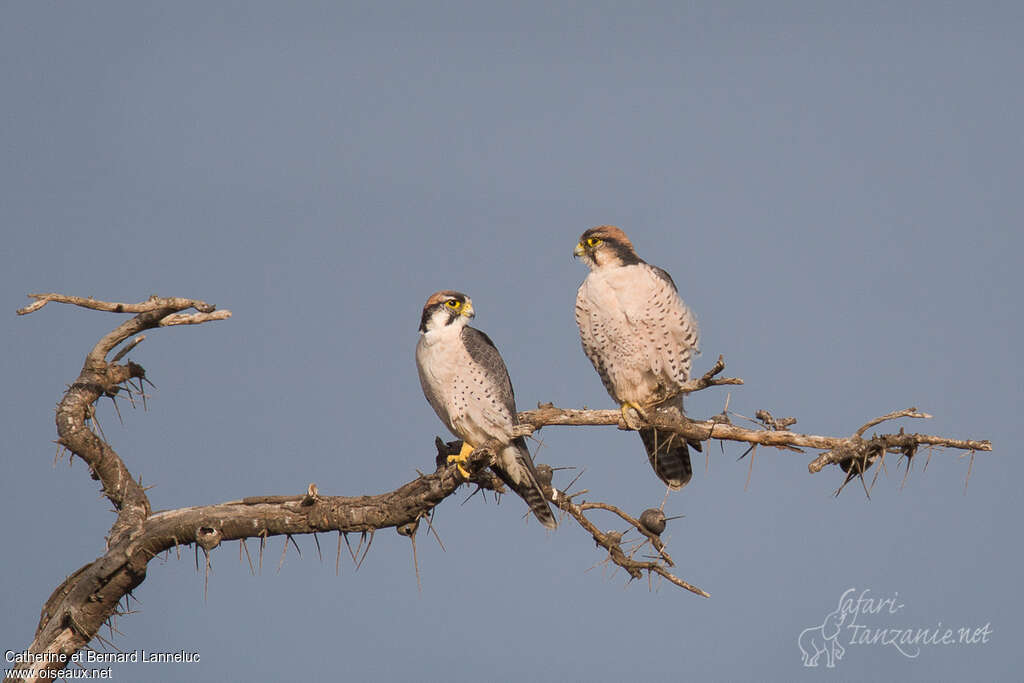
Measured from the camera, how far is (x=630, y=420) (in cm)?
771

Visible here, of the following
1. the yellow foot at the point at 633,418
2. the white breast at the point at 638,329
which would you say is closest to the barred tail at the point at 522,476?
the yellow foot at the point at 633,418

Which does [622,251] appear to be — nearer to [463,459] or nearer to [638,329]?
[638,329]

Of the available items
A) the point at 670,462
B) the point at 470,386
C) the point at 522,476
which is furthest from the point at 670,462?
the point at 470,386

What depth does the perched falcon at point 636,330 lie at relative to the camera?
852 centimetres

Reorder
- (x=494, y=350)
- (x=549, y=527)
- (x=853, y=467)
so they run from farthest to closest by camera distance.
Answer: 1. (x=494, y=350)
2. (x=549, y=527)
3. (x=853, y=467)

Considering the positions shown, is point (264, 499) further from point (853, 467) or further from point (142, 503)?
point (853, 467)

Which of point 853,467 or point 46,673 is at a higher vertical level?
point 853,467

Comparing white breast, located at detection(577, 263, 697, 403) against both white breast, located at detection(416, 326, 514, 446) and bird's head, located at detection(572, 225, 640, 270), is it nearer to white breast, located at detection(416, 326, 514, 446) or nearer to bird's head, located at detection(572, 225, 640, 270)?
bird's head, located at detection(572, 225, 640, 270)

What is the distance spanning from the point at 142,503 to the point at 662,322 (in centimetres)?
404

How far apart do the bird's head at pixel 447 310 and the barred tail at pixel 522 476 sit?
3.27 feet

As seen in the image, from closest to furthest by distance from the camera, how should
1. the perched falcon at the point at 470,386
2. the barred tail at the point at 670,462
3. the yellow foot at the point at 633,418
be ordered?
the yellow foot at the point at 633,418
the perched falcon at the point at 470,386
the barred tail at the point at 670,462

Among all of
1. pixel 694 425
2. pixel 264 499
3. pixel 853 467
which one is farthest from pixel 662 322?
pixel 264 499

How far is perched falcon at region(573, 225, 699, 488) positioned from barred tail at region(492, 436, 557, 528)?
1.08m

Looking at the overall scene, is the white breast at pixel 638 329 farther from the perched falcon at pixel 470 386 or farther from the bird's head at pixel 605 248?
the perched falcon at pixel 470 386
